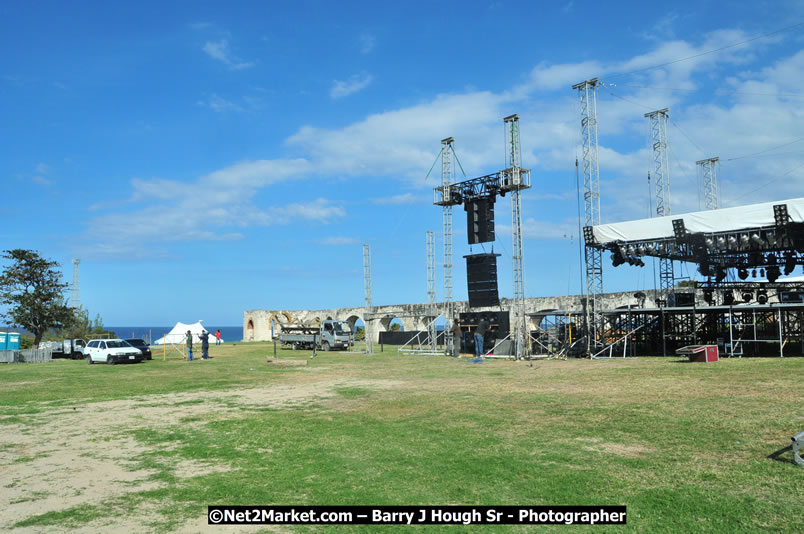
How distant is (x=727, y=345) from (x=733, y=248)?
13.6 ft

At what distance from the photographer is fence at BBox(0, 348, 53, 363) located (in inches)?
1318

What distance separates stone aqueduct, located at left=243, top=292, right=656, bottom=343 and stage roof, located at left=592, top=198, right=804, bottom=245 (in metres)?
5.94

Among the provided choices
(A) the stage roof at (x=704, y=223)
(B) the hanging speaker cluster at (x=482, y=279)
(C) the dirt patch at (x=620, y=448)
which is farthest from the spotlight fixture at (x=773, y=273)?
(C) the dirt patch at (x=620, y=448)

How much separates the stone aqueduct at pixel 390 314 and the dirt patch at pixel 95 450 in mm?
18919

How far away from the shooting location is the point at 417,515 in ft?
17.7

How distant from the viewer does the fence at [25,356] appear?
33469 millimetres

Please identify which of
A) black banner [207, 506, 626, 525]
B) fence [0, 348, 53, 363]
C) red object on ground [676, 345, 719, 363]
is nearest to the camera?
black banner [207, 506, 626, 525]

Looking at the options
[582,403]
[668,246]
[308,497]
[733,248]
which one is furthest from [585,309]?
[308,497]

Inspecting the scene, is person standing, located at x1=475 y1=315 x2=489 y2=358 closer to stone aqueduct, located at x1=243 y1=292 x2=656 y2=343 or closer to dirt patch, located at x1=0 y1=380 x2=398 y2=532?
stone aqueduct, located at x1=243 y1=292 x2=656 y2=343

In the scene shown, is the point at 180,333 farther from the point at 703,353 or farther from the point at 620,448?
the point at 620,448

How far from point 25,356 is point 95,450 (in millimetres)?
31270

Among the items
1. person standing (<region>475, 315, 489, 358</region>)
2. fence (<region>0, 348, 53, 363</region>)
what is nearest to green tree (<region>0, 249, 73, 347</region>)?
fence (<region>0, 348, 53, 363</region>)

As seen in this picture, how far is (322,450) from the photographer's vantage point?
802 centimetres

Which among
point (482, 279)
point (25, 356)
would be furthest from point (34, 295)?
point (482, 279)
